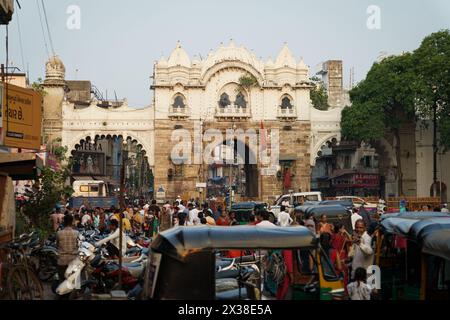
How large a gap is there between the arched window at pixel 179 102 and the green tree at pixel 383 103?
10110 millimetres

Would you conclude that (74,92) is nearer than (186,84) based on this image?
No

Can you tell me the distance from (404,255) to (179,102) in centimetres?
4289

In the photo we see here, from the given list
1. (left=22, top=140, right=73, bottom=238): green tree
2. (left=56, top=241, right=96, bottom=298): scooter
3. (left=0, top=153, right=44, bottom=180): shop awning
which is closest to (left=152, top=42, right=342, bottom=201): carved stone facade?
(left=22, top=140, right=73, bottom=238): green tree

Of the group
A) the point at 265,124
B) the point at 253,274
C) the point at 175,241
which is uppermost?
the point at 265,124

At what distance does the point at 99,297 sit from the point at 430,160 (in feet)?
147

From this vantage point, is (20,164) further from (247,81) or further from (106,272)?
(247,81)

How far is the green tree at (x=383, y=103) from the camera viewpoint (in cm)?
4553

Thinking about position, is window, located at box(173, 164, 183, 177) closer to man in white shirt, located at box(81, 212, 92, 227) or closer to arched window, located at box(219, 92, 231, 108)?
arched window, located at box(219, 92, 231, 108)

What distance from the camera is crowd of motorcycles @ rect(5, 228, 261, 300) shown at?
30.7ft

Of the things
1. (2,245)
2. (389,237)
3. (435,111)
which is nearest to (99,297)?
(2,245)

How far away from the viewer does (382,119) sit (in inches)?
1868

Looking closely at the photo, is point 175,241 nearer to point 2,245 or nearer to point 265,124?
point 2,245

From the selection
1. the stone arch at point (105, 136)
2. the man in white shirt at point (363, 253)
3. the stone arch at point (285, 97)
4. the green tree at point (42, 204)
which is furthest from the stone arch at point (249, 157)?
the man in white shirt at point (363, 253)

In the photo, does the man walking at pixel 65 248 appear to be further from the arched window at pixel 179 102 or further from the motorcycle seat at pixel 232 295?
the arched window at pixel 179 102
